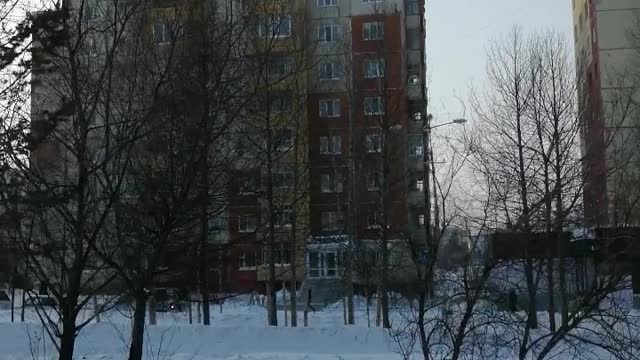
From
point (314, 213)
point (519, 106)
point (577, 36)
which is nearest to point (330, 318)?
point (519, 106)

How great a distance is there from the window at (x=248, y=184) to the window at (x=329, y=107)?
4099 cm

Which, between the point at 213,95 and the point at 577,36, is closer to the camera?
the point at 213,95

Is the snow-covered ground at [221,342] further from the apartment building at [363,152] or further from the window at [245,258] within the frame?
the apartment building at [363,152]

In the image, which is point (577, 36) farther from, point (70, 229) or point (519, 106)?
point (70, 229)

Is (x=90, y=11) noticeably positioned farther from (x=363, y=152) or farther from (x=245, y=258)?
(x=363, y=152)

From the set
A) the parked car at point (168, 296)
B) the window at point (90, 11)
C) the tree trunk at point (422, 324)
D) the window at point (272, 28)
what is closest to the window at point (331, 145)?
the window at point (272, 28)

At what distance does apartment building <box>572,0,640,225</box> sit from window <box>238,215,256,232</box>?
4.58 metres

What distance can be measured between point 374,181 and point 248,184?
22104mm

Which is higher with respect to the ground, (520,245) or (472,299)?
(520,245)

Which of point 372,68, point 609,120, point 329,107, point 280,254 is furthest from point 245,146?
point 329,107

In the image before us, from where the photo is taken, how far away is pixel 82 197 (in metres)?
8.23

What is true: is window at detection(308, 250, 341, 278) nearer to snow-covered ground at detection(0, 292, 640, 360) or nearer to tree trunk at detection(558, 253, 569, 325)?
snow-covered ground at detection(0, 292, 640, 360)

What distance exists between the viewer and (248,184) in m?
9.33

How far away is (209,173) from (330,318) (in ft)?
80.8
